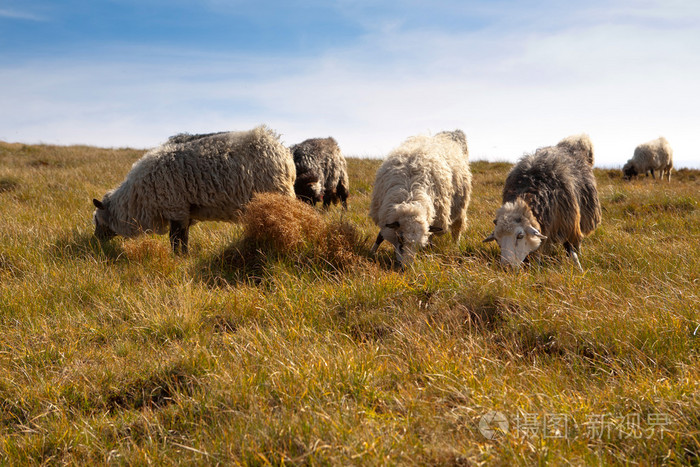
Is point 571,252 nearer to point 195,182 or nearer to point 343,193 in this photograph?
point 195,182

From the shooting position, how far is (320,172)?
10.1 metres

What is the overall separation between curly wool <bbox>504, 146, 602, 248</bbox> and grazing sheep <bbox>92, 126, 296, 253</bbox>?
3.84 metres

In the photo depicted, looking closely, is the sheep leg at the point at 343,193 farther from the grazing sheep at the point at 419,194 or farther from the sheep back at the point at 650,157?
the sheep back at the point at 650,157

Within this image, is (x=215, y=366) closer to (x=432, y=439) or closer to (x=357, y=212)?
(x=432, y=439)

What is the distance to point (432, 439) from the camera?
2203mm

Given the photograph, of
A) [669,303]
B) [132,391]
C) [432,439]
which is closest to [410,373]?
[432,439]

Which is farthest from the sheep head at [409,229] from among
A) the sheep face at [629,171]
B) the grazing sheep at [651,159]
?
the grazing sheep at [651,159]

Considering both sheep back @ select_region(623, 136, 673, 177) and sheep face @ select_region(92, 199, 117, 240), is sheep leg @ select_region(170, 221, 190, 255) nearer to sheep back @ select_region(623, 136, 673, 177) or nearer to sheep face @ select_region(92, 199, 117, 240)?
sheep face @ select_region(92, 199, 117, 240)

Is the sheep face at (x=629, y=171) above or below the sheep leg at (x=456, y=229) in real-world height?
above

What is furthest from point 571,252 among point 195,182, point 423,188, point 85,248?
point 85,248

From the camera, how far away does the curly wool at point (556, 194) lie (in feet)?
19.2

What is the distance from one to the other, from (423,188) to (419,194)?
219 mm

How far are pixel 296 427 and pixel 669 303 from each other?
3236mm

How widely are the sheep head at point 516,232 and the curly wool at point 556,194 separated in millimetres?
48
